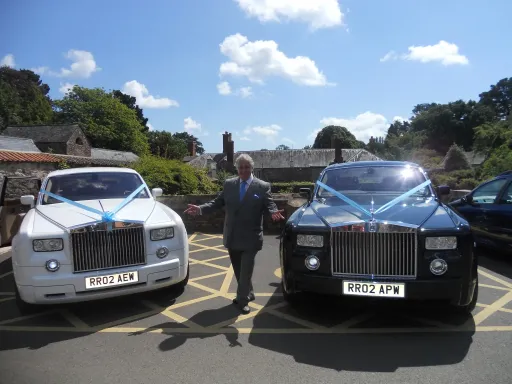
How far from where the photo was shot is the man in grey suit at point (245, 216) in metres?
4.55

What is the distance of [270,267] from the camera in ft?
22.2

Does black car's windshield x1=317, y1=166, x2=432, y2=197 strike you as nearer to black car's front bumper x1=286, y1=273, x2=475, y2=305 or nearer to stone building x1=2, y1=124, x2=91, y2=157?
black car's front bumper x1=286, y1=273, x2=475, y2=305

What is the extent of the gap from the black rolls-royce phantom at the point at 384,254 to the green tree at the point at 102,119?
187 ft

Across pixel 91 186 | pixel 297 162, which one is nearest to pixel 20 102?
pixel 297 162

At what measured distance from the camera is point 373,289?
3748 millimetres

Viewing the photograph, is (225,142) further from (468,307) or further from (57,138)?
(468,307)

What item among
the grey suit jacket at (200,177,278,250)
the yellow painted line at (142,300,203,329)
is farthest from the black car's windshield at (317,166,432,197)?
the yellow painted line at (142,300,203,329)

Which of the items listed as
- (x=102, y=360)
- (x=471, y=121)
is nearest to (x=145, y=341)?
(x=102, y=360)

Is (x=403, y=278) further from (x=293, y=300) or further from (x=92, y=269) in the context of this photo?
(x=92, y=269)

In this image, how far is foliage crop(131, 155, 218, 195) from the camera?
42.6ft

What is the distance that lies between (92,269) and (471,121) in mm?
85917

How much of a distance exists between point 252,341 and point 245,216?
141 cm

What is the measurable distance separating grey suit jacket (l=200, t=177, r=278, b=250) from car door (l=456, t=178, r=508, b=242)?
15.9ft

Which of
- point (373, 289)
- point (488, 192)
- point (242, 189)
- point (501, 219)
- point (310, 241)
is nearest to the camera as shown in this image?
point (373, 289)
